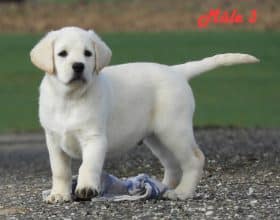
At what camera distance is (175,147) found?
10.3m

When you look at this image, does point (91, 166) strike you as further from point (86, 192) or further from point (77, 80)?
point (77, 80)

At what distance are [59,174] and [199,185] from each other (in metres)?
2.10

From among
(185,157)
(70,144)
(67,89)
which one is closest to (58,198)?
(70,144)

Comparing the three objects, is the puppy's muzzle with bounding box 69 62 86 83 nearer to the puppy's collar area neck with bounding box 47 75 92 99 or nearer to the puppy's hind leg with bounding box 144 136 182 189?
the puppy's collar area neck with bounding box 47 75 92 99

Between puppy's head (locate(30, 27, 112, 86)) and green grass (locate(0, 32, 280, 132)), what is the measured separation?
1180cm

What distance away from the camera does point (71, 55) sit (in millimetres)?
9766

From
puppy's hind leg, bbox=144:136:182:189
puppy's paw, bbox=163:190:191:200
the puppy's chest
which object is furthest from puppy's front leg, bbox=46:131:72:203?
puppy's hind leg, bbox=144:136:182:189

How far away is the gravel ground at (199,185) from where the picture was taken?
30.9 ft

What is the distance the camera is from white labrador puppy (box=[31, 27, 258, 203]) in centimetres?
977

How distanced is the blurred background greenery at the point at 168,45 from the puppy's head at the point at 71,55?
38.8ft

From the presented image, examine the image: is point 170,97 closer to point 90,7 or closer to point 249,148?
point 249,148

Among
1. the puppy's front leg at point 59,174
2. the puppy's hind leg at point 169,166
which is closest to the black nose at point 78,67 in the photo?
the puppy's front leg at point 59,174

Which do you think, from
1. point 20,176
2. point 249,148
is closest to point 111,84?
point 20,176

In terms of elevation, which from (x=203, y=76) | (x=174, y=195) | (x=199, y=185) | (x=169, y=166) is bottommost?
(x=203, y=76)
